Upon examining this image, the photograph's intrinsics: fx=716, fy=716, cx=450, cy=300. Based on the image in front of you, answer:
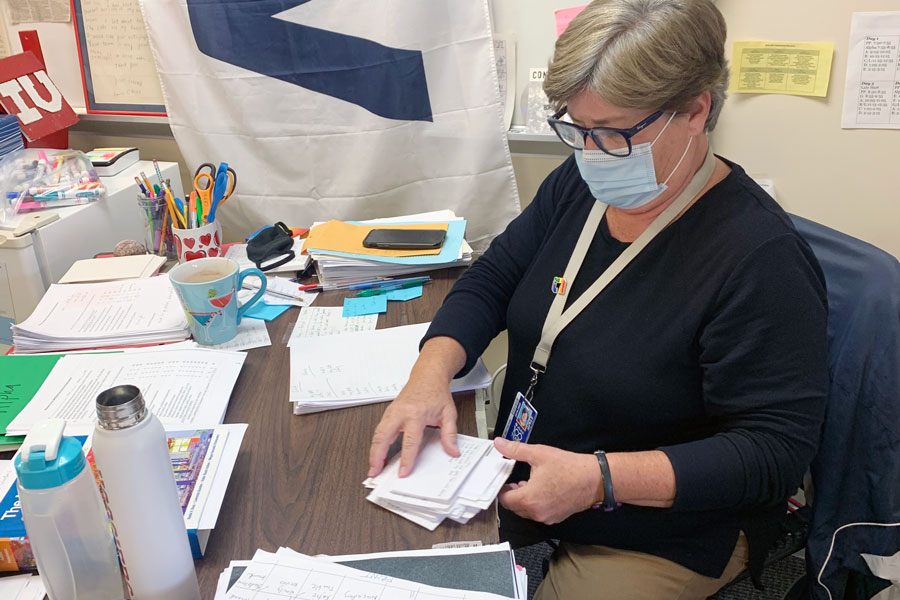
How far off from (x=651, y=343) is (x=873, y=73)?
1068mm

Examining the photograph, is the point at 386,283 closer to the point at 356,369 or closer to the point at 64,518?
the point at 356,369

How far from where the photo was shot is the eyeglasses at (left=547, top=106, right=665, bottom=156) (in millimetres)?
1011

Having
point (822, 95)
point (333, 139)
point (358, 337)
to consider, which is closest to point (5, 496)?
point (358, 337)

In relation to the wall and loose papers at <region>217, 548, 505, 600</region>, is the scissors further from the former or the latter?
the wall

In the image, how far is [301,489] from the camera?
0.89 meters

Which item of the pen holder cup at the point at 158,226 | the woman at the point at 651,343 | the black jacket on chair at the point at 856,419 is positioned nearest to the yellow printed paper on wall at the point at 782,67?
the black jacket on chair at the point at 856,419

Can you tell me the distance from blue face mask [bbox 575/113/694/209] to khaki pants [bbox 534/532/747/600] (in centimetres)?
55

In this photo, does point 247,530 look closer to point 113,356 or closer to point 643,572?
point 113,356

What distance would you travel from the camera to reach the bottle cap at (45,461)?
2.02 feet

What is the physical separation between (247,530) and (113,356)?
0.48m

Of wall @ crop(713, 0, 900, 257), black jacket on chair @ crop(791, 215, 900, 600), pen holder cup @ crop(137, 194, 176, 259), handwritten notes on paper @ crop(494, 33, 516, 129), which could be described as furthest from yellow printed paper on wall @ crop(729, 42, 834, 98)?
pen holder cup @ crop(137, 194, 176, 259)

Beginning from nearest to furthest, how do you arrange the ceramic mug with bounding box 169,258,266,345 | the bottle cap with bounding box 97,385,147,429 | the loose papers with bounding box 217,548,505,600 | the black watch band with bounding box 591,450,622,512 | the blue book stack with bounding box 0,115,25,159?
1. the bottle cap with bounding box 97,385,147,429
2. the loose papers with bounding box 217,548,505,600
3. the black watch band with bounding box 591,450,622,512
4. the ceramic mug with bounding box 169,258,266,345
5. the blue book stack with bounding box 0,115,25,159

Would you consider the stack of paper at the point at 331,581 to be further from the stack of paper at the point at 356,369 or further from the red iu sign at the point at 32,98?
the red iu sign at the point at 32,98

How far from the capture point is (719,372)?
3.15ft
